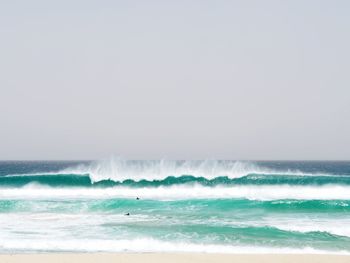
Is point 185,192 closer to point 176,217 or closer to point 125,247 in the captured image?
point 176,217

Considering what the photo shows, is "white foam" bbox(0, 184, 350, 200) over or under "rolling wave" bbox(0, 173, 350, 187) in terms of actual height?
under

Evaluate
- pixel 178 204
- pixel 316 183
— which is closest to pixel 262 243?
pixel 178 204

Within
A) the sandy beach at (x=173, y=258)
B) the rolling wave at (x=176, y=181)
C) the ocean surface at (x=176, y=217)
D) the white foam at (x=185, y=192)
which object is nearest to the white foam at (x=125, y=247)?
the ocean surface at (x=176, y=217)

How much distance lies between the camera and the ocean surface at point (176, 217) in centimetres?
1149

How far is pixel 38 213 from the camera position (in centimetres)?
1756

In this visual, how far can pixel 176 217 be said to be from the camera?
1634cm

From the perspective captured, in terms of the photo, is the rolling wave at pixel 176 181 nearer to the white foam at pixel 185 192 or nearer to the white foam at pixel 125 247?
the white foam at pixel 185 192

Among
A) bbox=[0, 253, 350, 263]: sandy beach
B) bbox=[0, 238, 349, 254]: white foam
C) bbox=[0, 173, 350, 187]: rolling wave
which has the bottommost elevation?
bbox=[0, 238, 349, 254]: white foam

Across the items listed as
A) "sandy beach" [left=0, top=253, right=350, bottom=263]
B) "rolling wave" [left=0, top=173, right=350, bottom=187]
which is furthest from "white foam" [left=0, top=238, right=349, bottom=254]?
"rolling wave" [left=0, top=173, right=350, bottom=187]

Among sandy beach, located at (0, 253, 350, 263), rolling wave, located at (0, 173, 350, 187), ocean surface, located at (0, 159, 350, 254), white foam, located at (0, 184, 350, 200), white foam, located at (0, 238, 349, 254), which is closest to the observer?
sandy beach, located at (0, 253, 350, 263)

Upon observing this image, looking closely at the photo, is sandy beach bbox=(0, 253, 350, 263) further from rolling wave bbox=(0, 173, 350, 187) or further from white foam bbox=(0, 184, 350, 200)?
rolling wave bbox=(0, 173, 350, 187)

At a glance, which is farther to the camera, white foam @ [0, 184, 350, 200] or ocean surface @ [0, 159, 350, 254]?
white foam @ [0, 184, 350, 200]

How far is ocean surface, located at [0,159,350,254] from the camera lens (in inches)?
452

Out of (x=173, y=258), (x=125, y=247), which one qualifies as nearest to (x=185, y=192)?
(x=125, y=247)
